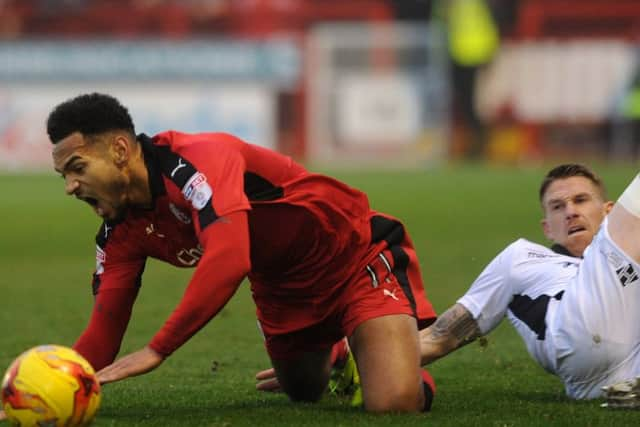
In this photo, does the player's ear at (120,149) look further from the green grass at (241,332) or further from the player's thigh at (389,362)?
the player's thigh at (389,362)

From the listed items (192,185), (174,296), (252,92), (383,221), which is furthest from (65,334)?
(252,92)

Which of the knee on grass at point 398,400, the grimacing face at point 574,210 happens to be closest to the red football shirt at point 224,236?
the knee on grass at point 398,400

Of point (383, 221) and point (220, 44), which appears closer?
point (383, 221)

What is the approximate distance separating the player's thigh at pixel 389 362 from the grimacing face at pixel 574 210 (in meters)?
0.91

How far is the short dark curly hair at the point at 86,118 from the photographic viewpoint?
531 centimetres

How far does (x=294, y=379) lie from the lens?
6375mm

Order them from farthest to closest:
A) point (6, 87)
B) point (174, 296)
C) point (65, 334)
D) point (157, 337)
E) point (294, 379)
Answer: point (6, 87) → point (174, 296) → point (65, 334) → point (294, 379) → point (157, 337)

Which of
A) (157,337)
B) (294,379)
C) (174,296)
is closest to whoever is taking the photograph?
(157,337)

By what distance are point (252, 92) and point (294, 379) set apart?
2227 centimetres

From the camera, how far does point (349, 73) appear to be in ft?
99.7

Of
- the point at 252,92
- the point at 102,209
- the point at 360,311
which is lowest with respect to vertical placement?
the point at 252,92

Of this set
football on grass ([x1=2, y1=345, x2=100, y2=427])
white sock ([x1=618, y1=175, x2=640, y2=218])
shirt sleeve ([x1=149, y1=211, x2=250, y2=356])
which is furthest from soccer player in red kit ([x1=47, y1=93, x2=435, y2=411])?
white sock ([x1=618, y1=175, x2=640, y2=218])

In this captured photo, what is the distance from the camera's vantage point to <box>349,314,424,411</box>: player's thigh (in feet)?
19.0

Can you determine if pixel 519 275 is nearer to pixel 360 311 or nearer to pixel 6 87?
pixel 360 311
